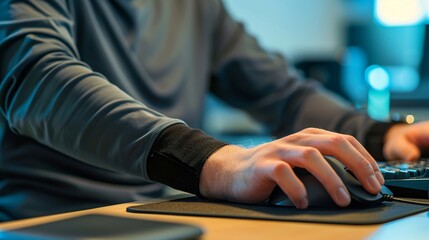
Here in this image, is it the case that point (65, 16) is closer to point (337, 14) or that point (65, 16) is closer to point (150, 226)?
point (150, 226)

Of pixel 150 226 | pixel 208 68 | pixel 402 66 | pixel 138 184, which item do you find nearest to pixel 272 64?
pixel 208 68

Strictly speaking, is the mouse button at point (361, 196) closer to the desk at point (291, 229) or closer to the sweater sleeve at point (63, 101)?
the desk at point (291, 229)

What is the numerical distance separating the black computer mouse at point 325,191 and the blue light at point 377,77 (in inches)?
116

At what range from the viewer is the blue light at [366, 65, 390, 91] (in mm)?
3568

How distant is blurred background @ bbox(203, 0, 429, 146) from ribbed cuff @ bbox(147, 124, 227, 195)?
1.95 m

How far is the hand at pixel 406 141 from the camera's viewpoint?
1150 mm

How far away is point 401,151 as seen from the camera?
3.78 feet

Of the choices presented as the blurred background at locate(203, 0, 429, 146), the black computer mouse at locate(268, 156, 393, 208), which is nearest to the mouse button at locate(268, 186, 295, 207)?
the black computer mouse at locate(268, 156, 393, 208)

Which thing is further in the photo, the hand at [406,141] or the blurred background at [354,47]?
the blurred background at [354,47]

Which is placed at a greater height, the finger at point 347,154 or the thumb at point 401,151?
the finger at point 347,154

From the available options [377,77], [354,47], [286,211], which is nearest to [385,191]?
[286,211]

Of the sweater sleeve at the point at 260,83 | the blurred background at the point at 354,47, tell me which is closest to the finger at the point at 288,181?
the sweater sleeve at the point at 260,83

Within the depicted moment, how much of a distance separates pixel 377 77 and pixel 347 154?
3.05 metres

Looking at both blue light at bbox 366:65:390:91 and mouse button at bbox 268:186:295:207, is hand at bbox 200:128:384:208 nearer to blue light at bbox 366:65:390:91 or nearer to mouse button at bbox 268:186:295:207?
mouse button at bbox 268:186:295:207
